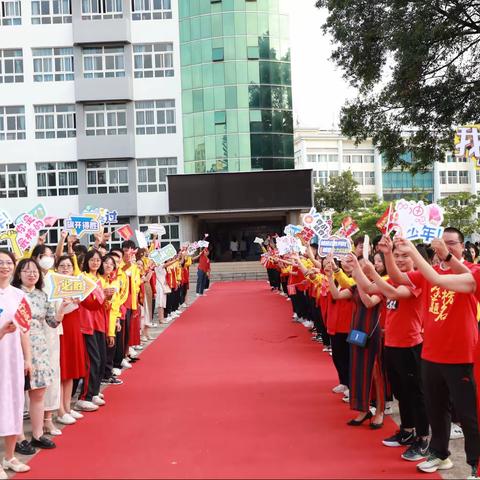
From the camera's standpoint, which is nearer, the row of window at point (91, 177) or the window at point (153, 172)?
the row of window at point (91, 177)

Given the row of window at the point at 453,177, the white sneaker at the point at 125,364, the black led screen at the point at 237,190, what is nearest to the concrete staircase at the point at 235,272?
the black led screen at the point at 237,190

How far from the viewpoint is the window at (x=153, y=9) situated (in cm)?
2930

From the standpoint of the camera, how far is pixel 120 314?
7223 millimetres

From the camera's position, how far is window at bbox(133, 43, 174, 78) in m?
29.2

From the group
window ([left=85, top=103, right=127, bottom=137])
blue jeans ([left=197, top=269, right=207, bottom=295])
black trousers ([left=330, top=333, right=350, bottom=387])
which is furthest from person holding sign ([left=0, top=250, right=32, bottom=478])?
window ([left=85, top=103, right=127, bottom=137])

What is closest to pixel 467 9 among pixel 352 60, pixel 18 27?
pixel 352 60

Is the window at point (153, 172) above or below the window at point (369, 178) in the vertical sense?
below

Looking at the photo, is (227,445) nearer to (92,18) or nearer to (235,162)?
(235,162)

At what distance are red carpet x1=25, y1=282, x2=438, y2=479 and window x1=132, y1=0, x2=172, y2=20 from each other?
2356cm

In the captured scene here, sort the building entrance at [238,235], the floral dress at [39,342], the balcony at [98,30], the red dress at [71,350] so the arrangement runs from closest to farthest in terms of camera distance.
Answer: the floral dress at [39,342], the red dress at [71,350], the balcony at [98,30], the building entrance at [238,235]

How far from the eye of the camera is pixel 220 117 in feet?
96.2

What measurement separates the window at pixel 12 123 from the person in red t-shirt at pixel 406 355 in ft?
90.0

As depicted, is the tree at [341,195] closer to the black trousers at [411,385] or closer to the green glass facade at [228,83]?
the green glass facade at [228,83]

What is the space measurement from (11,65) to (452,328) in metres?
29.3
